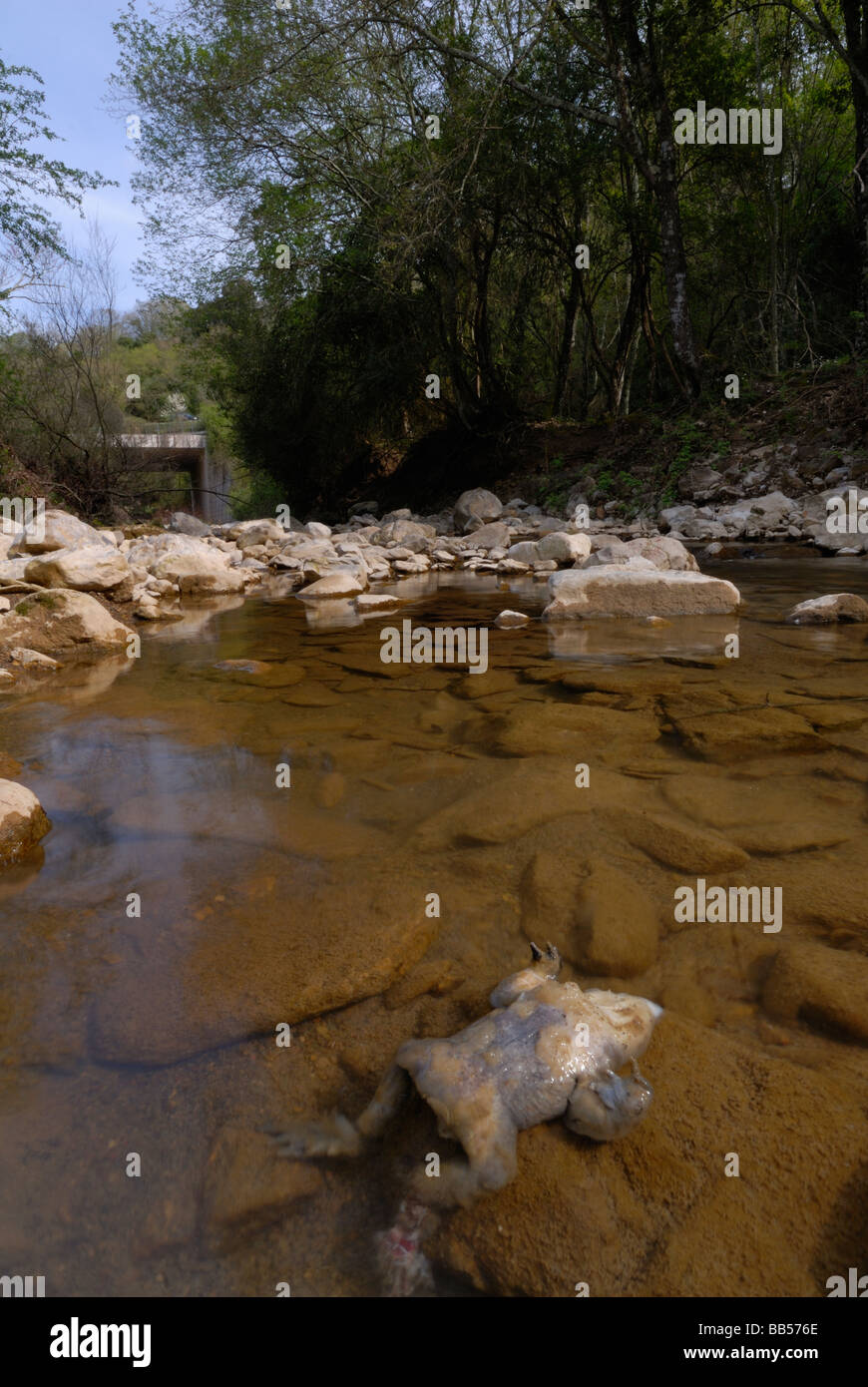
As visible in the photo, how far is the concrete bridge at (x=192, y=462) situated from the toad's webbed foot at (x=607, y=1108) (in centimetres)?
1586

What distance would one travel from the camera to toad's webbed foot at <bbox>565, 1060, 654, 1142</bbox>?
1.28m

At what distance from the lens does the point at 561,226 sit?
14.0m

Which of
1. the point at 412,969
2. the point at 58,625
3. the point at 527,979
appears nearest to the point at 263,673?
the point at 58,625

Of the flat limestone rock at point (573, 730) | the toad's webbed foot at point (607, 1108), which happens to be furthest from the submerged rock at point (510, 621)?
the toad's webbed foot at point (607, 1108)

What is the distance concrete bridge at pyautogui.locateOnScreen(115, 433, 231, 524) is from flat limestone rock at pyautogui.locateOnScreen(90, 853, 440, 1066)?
14904 millimetres

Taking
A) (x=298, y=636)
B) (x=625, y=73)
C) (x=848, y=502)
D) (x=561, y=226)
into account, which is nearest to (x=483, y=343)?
(x=561, y=226)

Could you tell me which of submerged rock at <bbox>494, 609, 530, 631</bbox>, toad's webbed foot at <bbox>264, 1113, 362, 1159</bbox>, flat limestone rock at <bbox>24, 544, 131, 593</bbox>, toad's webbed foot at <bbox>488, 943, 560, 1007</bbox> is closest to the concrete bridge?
flat limestone rock at <bbox>24, 544, 131, 593</bbox>

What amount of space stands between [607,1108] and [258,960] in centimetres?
89

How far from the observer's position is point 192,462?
33219 millimetres

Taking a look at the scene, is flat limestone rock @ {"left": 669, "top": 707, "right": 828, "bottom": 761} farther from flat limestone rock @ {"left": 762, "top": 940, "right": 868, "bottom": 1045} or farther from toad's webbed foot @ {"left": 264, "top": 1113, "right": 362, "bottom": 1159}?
toad's webbed foot @ {"left": 264, "top": 1113, "right": 362, "bottom": 1159}

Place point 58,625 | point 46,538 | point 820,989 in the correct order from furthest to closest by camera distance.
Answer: point 46,538, point 58,625, point 820,989

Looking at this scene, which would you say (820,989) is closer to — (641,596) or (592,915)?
(592,915)

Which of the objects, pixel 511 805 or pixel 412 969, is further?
pixel 511 805

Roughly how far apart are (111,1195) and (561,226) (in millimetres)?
16224
